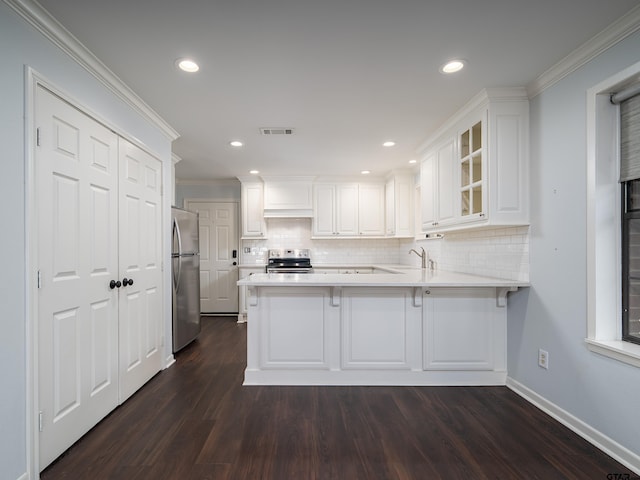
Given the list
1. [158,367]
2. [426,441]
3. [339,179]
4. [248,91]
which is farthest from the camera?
[339,179]

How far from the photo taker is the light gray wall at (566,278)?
1.81 metres

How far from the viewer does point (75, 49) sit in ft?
6.18

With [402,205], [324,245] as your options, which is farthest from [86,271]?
[402,205]

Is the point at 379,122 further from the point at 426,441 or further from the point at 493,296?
the point at 426,441

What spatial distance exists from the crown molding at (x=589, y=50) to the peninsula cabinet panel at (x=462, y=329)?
166cm

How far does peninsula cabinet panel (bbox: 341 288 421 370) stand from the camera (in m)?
2.78

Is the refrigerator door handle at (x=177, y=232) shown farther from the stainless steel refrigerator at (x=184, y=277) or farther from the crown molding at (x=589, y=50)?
the crown molding at (x=589, y=50)

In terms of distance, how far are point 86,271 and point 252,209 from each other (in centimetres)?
344

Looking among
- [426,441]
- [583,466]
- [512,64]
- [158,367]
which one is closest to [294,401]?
[426,441]

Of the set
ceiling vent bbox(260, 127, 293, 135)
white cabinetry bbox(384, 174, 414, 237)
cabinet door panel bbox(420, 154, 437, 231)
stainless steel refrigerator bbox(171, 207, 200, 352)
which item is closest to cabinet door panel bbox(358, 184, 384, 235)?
white cabinetry bbox(384, 174, 414, 237)

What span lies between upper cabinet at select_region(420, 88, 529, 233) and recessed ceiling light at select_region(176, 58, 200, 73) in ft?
7.05

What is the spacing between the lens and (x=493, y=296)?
2766 mm

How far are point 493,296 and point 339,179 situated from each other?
3235 mm

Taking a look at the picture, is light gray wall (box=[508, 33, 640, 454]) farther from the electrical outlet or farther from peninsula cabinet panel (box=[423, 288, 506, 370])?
peninsula cabinet panel (box=[423, 288, 506, 370])
